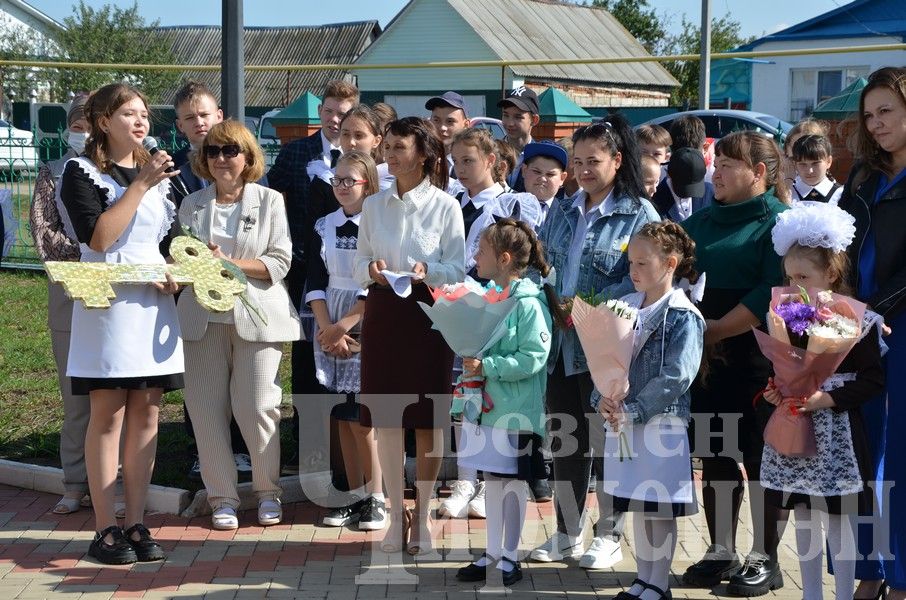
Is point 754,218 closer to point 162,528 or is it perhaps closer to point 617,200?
point 617,200

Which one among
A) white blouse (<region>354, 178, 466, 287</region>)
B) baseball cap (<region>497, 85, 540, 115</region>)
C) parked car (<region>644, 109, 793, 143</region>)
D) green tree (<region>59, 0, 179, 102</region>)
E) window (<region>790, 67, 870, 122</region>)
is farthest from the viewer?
green tree (<region>59, 0, 179, 102</region>)

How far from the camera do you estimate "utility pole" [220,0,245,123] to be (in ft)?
20.6

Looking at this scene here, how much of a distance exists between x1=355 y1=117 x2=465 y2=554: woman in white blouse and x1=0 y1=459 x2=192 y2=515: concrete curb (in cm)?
127

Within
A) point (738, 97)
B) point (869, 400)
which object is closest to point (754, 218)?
point (869, 400)

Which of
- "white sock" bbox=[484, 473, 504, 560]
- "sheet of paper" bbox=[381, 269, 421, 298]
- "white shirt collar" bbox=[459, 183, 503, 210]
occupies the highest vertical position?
"white shirt collar" bbox=[459, 183, 503, 210]

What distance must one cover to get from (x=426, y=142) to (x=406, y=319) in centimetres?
86

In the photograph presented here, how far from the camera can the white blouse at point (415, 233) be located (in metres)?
5.38

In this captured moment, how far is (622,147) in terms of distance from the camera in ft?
17.1

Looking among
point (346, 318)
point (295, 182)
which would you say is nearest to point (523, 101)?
point (295, 182)

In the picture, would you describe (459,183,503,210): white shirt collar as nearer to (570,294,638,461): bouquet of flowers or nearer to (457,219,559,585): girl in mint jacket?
(457,219,559,585): girl in mint jacket

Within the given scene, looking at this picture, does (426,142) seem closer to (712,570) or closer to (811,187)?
(712,570)

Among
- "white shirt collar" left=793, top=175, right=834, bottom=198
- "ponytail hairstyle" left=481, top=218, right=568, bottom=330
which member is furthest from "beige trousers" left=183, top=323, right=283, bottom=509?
"white shirt collar" left=793, top=175, right=834, bottom=198

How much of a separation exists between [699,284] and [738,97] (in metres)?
21.3

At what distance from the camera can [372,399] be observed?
17.7 feet
